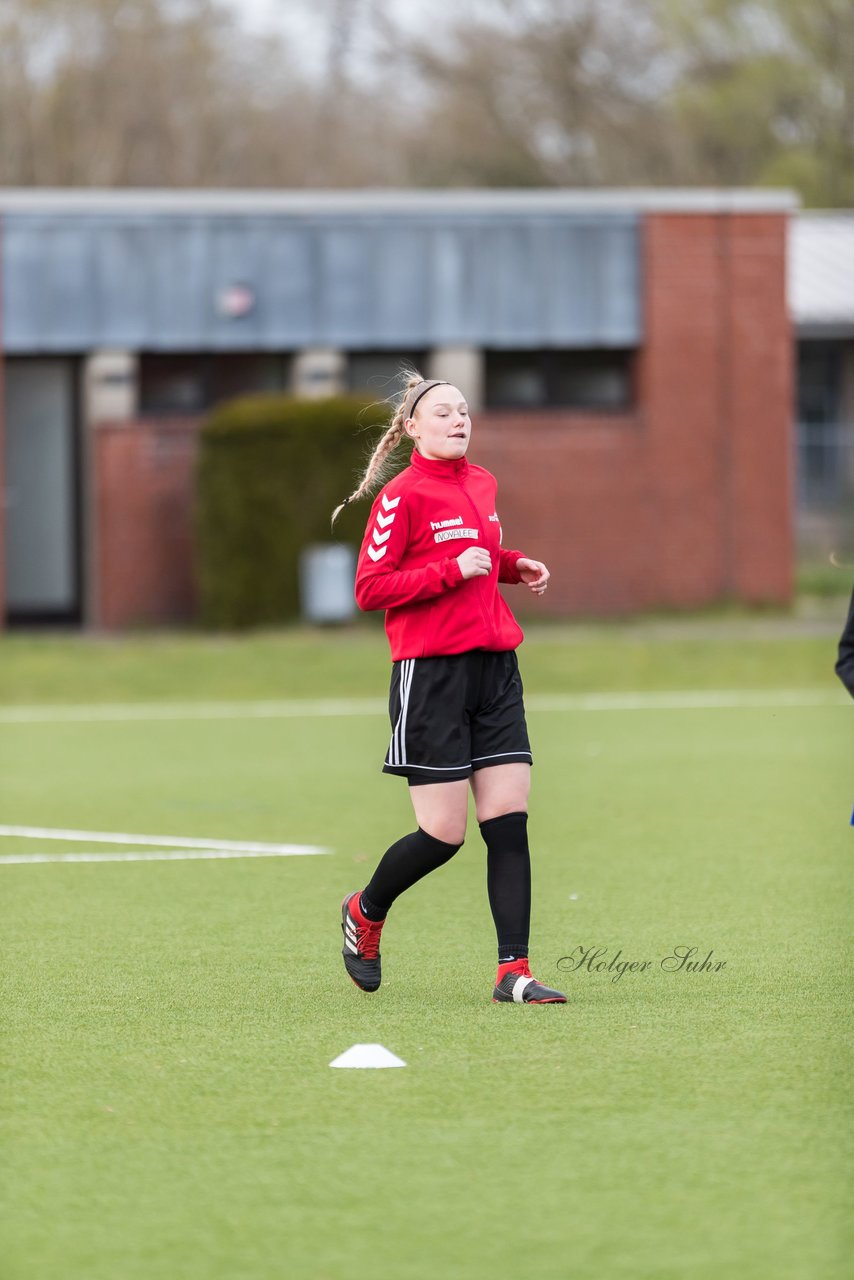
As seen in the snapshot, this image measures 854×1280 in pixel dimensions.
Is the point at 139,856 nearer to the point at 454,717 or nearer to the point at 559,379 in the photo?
the point at 454,717

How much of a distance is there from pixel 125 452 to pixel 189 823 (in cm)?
1336

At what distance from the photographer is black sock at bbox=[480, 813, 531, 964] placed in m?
6.45

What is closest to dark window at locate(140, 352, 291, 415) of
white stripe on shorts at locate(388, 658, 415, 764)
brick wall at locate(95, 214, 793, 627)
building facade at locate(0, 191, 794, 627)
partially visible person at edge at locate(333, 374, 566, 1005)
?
building facade at locate(0, 191, 794, 627)

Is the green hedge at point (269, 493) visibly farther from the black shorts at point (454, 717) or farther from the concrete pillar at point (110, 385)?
the black shorts at point (454, 717)

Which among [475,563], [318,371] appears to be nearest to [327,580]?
[318,371]

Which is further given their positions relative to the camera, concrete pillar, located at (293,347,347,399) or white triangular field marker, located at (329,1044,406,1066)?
concrete pillar, located at (293,347,347,399)

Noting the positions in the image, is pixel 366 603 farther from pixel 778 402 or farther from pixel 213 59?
pixel 213 59

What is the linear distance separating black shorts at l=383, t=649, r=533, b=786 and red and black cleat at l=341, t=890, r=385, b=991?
1.63 ft

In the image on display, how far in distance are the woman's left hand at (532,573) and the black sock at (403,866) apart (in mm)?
860

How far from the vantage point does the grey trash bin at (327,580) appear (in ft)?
73.5

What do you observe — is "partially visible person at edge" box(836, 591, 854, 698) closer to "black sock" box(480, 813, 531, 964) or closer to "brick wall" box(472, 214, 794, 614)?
"black sock" box(480, 813, 531, 964)

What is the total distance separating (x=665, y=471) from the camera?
81.4ft

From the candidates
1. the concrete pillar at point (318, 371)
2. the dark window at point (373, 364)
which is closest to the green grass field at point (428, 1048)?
the concrete pillar at point (318, 371)

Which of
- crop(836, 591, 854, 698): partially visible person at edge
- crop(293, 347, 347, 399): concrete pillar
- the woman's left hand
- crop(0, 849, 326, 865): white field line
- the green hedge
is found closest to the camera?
crop(836, 591, 854, 698): partially visible person at edge
